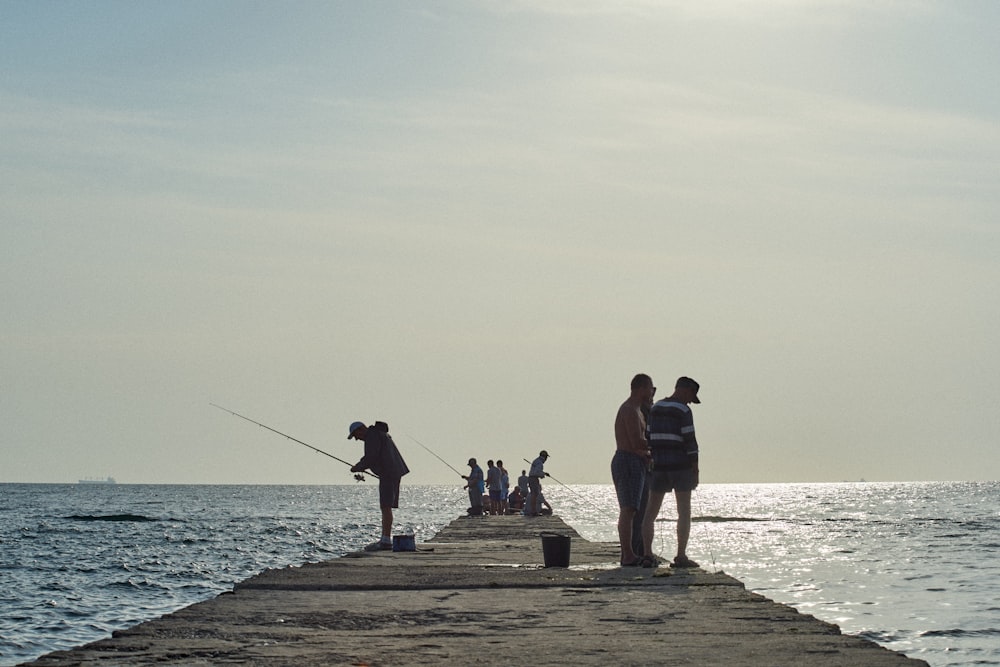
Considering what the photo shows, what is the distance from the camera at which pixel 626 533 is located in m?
9.34

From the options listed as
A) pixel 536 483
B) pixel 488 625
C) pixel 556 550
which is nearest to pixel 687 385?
pixel 556 550

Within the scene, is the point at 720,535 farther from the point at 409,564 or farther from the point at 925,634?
the point at 409,564

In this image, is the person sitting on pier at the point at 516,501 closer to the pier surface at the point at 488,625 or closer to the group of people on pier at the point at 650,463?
the group of people on pier at the point at 650,463

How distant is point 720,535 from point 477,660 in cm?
2975

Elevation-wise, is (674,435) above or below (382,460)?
above

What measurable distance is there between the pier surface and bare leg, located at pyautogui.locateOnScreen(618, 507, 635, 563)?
0.33m

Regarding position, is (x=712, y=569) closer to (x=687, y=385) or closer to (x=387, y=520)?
(x=387, y=520)

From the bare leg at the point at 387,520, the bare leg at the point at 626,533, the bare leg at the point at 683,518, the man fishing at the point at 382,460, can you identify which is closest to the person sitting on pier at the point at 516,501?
the bare leg at the point at 387,520

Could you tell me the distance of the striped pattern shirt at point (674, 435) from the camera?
891cm

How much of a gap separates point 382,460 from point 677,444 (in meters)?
4.26

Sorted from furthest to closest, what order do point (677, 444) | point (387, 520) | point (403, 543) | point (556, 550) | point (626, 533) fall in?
1. point (387, 520)
2. point (403, 543)
3. point (556, 550)
4. point (626, 533)
5. point (677, 444)

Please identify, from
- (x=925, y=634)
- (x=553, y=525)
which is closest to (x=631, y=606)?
(x=925, y=634)

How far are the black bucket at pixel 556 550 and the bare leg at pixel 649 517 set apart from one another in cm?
61

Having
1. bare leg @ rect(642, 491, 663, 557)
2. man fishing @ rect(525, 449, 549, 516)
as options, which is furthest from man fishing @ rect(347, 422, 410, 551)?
man fishing @ rect(525, 449, 549, 516)
